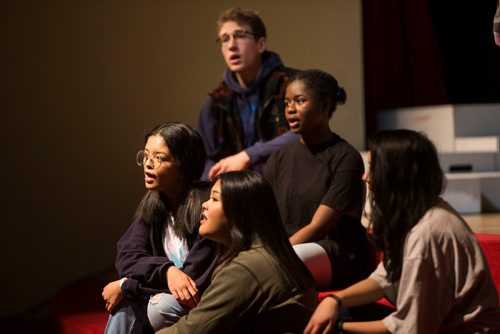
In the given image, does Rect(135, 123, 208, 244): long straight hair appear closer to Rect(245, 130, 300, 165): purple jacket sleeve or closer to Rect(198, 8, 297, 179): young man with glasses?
Rect(245, 130, 300, 165): purple jacket sleeve

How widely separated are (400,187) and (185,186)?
2.71ft

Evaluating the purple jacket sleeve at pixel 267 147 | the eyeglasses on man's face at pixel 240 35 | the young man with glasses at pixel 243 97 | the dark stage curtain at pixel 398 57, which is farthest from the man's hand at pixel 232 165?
the dark stage curtain at pixel 398 57

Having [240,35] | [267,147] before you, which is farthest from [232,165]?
[240,35]

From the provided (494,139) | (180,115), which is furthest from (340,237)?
(180,115)

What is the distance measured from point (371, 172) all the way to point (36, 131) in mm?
3022

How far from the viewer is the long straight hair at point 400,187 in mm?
1980

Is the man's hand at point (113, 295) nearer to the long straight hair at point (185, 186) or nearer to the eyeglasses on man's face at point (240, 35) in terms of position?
the long straight hair at point (185, 186)

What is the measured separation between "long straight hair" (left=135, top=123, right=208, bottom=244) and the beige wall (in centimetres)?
221

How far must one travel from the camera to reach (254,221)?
214cm

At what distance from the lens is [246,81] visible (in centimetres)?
354

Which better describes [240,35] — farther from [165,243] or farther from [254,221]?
[254,221]

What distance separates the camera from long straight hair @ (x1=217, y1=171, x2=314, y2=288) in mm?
2117

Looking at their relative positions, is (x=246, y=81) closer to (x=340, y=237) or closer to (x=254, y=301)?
(x=340, y=237)

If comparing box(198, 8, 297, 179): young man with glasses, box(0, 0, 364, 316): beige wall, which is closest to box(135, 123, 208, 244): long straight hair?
box(198, 8, 297, 179): young man with glasses
